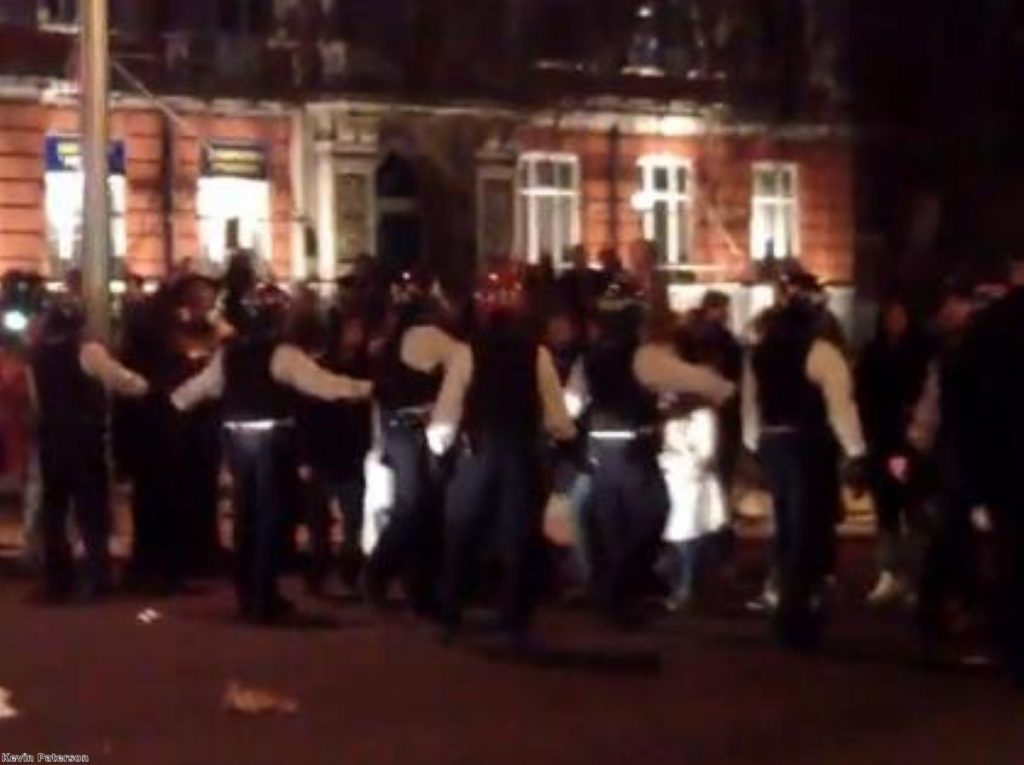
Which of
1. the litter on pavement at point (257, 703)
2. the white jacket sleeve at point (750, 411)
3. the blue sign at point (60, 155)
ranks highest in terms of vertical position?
the blue sign at point (60, 155)

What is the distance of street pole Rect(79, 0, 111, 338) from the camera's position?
24.2 meters

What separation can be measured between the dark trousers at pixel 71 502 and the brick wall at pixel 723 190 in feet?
99.8

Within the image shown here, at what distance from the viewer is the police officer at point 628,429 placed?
18672 mm

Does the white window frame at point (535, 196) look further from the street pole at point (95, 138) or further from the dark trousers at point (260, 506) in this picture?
the dark trousers at point (260, 506)

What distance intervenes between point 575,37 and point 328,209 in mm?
5509

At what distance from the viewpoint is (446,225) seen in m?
51.1

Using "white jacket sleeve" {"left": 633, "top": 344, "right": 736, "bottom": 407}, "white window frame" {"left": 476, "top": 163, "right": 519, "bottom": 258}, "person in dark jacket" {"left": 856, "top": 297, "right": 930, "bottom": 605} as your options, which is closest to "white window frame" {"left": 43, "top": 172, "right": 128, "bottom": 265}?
"white window frame" {"left": 476, "top": 163, "right": 519, "bottom": 258}

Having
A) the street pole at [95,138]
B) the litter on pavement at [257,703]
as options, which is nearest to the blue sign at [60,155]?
the street pole at [95,138]

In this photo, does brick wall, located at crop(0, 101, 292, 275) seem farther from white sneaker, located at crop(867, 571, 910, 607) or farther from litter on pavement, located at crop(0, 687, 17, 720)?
litter on pavement, located at crop(0, 687, 17, 720)

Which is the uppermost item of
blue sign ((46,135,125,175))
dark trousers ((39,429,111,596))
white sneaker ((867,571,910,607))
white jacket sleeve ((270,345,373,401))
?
blue sign ((46,135,125,175))

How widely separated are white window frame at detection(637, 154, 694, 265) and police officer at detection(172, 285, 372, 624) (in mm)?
34069

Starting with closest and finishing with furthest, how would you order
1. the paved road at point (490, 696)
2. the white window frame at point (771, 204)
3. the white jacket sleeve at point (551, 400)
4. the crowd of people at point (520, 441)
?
the paved road at point (490, 696), the crowd of people at point (520, 441), the white jacket sleeve at point (551, 400), the white window frame at point (771, 204)

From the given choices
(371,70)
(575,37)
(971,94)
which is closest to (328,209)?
(371,70)

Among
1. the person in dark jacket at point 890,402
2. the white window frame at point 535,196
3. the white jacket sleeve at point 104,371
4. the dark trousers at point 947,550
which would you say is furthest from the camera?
the white window frame at point 535,196
